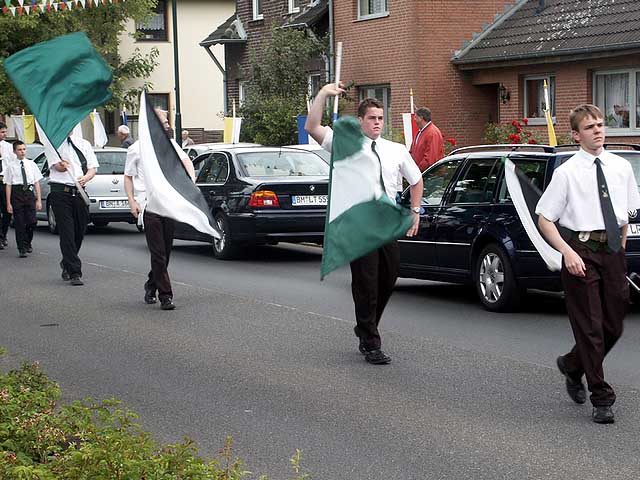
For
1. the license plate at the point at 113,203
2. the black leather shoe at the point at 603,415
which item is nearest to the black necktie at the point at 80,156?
the license plate at the point at 113,203

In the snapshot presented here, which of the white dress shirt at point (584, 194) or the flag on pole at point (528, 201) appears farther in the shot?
the flag on pole at point (528, 201)

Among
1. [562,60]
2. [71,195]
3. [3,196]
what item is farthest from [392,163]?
[562,60]

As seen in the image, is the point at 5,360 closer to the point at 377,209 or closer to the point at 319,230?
the point at 377,209

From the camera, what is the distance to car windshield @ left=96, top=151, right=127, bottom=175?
23.1 m

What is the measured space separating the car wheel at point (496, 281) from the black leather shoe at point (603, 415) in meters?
4.44

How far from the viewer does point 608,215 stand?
24.3 feet

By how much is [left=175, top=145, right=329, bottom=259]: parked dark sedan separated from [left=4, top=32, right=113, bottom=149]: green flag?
556 centimetres

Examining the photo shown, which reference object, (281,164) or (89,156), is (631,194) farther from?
(281,164)

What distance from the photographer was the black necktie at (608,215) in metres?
7.39

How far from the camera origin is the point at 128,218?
74.5ft

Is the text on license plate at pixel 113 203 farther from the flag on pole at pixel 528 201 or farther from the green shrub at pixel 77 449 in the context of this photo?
the green shrub at pixel 77 449

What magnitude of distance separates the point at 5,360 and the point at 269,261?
8.04 metres

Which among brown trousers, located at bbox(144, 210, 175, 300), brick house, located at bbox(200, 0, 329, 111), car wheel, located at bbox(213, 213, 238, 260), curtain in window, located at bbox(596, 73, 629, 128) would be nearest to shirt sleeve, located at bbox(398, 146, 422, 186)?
brown trousers, located at bbox(144, 210, 175, 300)

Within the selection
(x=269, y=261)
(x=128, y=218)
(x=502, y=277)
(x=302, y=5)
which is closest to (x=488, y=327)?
(x=502, y=277)
